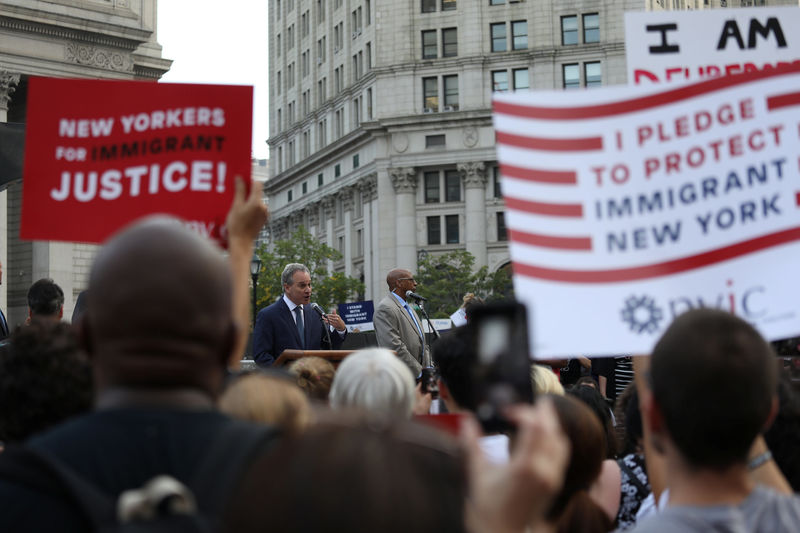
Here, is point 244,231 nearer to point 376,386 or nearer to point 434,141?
point 376,386

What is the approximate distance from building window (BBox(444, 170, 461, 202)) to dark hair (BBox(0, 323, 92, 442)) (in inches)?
2678

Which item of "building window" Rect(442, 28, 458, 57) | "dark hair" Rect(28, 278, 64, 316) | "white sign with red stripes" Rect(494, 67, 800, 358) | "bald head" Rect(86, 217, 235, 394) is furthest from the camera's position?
"building window" Rect(442, 28, 458, 57)

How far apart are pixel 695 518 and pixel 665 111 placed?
6.60ft

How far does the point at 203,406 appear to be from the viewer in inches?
82.0

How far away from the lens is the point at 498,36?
69875mm

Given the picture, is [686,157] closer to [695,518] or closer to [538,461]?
[695,518]

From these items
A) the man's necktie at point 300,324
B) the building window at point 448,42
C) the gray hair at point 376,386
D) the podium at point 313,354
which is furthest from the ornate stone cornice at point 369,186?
the gray hair at point 376,386

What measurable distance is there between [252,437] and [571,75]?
227ft

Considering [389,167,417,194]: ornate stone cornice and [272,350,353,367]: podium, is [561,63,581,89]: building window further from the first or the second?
[272,350,353,367]: podium

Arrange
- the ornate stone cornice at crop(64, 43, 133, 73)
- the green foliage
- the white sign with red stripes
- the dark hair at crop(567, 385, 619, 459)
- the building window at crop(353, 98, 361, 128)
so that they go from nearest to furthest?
the white sign with red stripes
the dark hair at crop(567, 385, 619, 459)
the ornate stone cornice at crop(64, 43, 133, 73)
the green foliage
the building window at crop(353, 98, 361, 128)

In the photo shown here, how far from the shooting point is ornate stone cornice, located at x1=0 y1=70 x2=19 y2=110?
28.9m

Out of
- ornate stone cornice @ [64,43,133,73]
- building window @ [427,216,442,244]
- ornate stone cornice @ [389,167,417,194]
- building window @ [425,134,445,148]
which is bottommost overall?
building window @ [427,216,442,244]

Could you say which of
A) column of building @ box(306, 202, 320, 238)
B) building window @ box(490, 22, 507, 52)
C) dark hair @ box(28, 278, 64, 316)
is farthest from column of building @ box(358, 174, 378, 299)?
dark hair @ box(28, 278, 64, 316)

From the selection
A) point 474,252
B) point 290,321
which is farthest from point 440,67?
point 290,321
